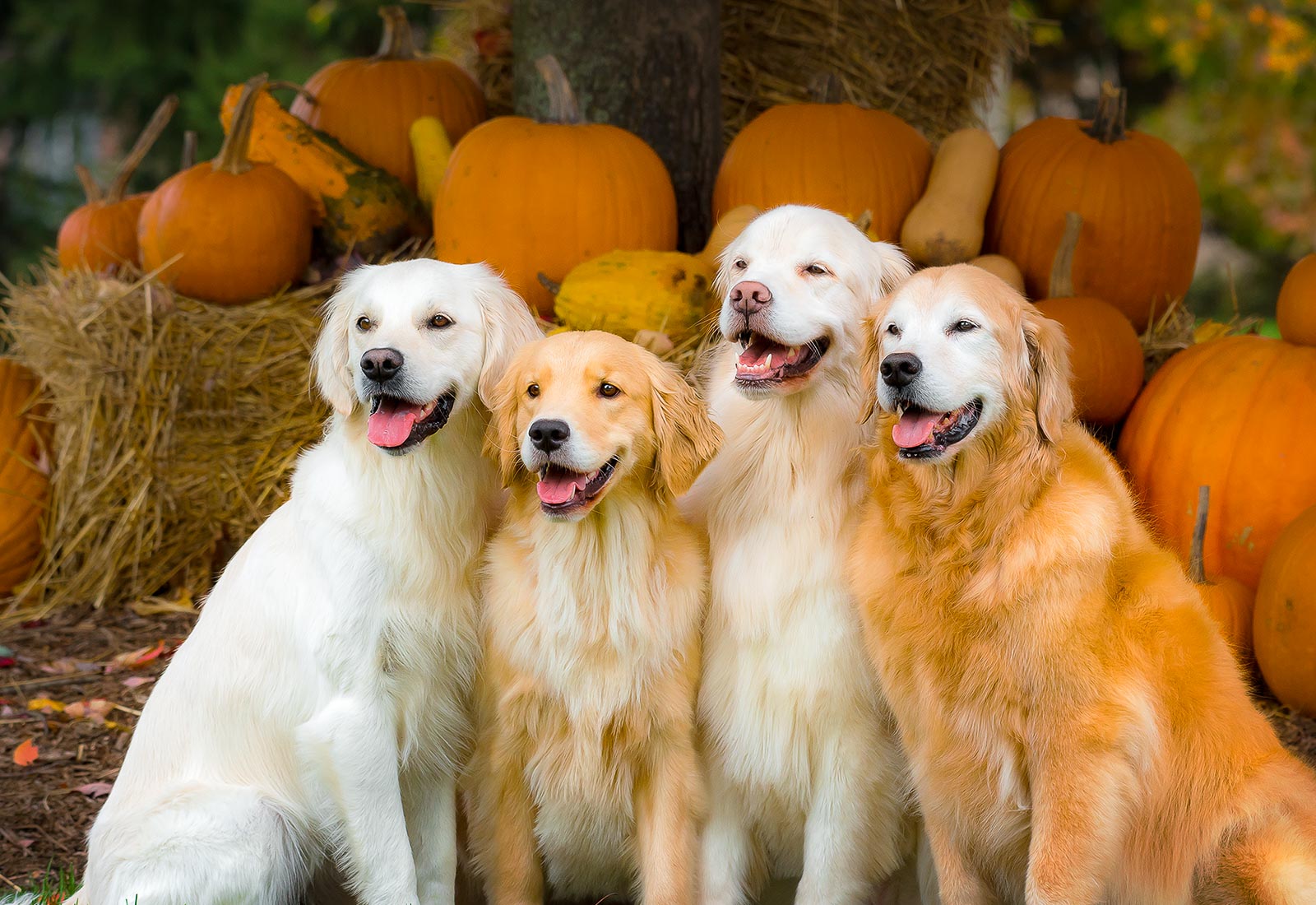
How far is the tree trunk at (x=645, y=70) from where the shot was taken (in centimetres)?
437

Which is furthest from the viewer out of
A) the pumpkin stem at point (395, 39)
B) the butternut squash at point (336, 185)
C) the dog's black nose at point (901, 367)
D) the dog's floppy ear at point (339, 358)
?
the pumpkin stem at point (395, 39)

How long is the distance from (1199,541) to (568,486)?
195 centimetres

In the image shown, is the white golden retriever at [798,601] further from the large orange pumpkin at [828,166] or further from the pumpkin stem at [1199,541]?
the large orange pumpkin at [828,166]

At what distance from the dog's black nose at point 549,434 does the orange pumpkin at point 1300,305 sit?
8.56 ft

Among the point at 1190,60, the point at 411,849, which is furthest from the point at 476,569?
the point at 1190,60

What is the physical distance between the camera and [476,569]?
2.74 m

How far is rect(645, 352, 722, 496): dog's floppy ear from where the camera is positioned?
2564 mm

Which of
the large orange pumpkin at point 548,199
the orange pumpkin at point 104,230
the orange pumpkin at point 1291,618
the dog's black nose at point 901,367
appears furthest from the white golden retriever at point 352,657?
the orange pumpkin at point 104,230

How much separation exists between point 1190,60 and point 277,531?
932 centimetres

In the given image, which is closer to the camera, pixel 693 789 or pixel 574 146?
pixel 693 789

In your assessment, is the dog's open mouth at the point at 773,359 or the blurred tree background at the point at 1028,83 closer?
the dog's open mouth at the point at 773,359

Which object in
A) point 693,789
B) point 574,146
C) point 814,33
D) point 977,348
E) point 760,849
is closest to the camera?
point 977,348

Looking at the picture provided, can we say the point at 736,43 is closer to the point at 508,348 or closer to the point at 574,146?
the point at 574,146

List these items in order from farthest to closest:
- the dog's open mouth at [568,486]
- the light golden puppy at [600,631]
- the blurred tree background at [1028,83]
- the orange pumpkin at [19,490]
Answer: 1. the blurred tree background at [1028,83]
2. the orange pumpkin at [19,490]
3. the light golden puppy at [600,631]
4. the dog's open mouth at [568,486]
